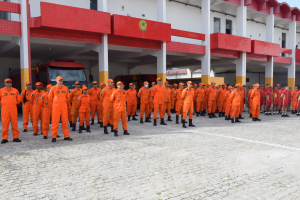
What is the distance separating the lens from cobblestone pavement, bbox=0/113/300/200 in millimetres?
3777

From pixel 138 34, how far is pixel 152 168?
A: 10305 mm

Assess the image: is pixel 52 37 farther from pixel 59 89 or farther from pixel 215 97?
pixel 215 97

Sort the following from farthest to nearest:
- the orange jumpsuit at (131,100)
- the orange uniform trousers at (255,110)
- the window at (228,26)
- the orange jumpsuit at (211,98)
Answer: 1. the window at (228,26)
2. the orange jumpsuit at (211,98)
3. the orange jumpsuit at (131,100)
4. the orange uniform trousers at (255,110)

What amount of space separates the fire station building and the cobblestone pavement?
21.0 ft

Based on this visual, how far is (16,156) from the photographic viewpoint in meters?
5.70

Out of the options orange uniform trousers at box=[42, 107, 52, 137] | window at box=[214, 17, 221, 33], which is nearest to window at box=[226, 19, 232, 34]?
window at box=[214, 17, 221, 33]

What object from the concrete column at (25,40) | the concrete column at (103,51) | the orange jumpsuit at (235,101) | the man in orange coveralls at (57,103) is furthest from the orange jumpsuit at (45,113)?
the orange jumpsuit at (235,101)

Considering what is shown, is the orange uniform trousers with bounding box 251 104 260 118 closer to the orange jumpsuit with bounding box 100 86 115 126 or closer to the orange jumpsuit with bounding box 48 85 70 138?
the orange jumpsuit with bounding box 100 86 115 126

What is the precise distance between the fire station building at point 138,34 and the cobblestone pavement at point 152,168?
6.40 metres

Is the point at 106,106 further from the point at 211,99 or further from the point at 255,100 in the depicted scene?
the point at 255,100

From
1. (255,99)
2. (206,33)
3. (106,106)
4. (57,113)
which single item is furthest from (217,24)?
(57,113)

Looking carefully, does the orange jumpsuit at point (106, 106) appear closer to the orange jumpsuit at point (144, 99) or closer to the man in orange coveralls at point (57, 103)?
the man in orange coveralls at point (57, 103)

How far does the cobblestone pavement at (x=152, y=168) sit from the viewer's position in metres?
3.78

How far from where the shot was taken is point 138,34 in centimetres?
1377
